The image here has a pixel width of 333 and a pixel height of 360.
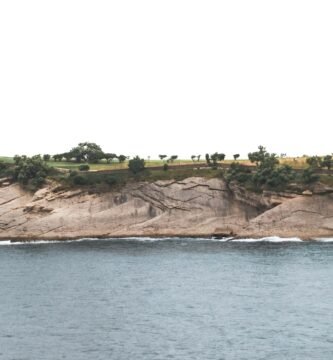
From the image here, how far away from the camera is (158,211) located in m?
148

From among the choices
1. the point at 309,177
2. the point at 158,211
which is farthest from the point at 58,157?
the point at 309,177

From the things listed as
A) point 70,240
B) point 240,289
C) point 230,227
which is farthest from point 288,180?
point 240,289

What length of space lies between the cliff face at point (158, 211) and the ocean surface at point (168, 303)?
2079 centimetres

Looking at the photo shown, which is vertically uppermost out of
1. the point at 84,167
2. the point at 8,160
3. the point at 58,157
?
the point at 58,157

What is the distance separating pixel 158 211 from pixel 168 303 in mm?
71562

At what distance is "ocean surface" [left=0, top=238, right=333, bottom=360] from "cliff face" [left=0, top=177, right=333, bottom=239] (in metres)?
20.8

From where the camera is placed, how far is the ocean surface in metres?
60.3

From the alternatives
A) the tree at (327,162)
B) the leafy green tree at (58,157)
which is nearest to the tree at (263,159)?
the tree at (327,162)

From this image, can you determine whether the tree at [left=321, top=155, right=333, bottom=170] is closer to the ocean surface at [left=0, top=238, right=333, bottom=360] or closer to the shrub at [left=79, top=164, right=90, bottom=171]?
the ocean surface at [left=0, top=238, right=333, bottom=360]

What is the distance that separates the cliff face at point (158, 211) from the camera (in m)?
141

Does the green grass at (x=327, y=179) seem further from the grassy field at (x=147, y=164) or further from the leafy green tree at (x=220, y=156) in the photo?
the leafy green tree at (x=220, y=156)

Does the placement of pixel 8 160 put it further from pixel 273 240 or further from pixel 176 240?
pixel 273 240

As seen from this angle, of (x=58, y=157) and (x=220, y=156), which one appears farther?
(x=58, y=157)

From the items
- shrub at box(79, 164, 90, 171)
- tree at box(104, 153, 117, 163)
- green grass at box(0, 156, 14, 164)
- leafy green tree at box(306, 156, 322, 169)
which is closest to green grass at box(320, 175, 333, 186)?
leafy green tree at box(306, 156, 322, 169)
